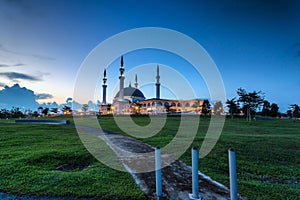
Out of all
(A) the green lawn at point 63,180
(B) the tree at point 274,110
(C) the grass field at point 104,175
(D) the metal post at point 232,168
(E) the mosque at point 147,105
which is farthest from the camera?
(E) the mosque at point 147,105

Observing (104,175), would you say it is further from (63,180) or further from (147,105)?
(147,105)

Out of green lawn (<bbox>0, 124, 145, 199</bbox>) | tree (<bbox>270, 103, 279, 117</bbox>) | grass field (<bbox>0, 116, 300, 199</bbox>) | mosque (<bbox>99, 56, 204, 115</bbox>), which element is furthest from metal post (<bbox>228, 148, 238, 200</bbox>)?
tree (<bbox>270, 103, 279, 117</bbox>)

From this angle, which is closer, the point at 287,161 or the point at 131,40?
the point at 287,161

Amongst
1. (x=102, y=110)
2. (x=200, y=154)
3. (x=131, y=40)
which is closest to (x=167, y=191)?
(x=200, y=154)

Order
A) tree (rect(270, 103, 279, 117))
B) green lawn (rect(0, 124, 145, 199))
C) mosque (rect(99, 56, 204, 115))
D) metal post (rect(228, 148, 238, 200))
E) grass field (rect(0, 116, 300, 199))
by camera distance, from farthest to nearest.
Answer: mosque (rect(99, 56, 204, 115)) < tree (rect(270, 103, 279, 117)) < grass field (rect(0, 116, 300, 199)) < green lawn (rect(0, 124, 145, 199)) < metal post (rect(228, 148, 238, 200))

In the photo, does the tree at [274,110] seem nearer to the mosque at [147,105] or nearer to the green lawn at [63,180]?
the mosque at [147,105]

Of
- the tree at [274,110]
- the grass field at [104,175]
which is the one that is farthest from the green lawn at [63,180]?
the tree at [274,110]

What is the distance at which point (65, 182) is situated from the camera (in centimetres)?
413

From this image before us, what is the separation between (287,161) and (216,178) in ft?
13.2

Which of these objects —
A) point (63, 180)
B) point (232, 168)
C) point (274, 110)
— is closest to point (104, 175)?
point (63, 180)

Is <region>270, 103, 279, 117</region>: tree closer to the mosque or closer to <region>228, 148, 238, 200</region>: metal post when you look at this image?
the mosque

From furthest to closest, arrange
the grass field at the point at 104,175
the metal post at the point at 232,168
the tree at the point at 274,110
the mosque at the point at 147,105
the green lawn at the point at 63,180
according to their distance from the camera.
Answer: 1. the mosque at the point at 147,105
2. the tree at the point at 274,110
3. the grass field at the point at 104,175
4. the green lawn at the point at 63,180
5. the metal post at the point at 232,168

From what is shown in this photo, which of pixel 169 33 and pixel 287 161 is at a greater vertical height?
Answer: pixel 169 33

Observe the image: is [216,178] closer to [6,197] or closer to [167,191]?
[167,191]
